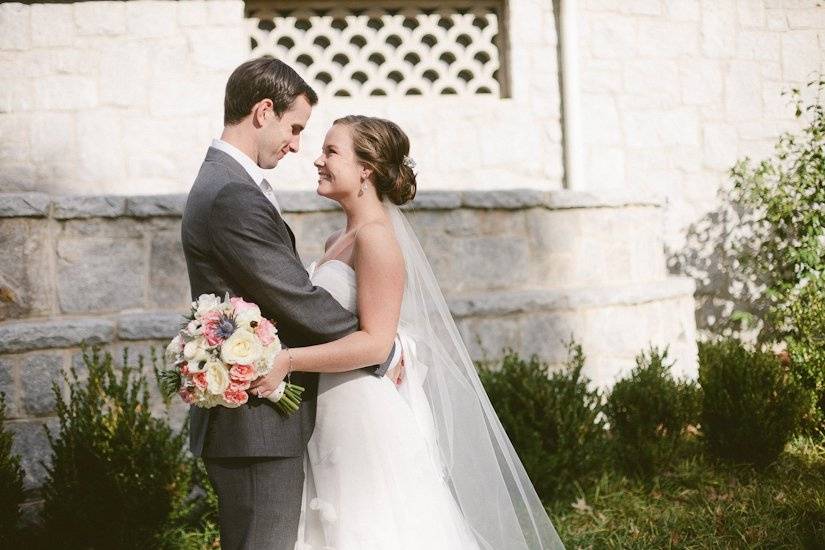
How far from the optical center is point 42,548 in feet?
13.3

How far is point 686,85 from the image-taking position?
6.95 meters

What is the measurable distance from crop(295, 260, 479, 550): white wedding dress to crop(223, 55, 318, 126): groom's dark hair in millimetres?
609

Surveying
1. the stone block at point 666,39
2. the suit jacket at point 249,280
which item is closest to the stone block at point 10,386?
the suit jacket at point 249,280

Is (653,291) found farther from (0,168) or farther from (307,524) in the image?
(0,168)

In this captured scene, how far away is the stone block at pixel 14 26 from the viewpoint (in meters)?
6.12

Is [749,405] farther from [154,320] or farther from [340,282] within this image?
[154,320]

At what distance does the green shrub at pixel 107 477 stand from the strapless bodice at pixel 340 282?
160cm

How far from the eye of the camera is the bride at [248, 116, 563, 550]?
258cm

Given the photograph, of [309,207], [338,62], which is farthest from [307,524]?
[338,62]

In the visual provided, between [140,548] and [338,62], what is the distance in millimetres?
4510

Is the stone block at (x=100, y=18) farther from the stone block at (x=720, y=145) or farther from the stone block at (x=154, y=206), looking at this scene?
the stone block at (x=720, y=145)

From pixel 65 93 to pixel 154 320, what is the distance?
2568mm

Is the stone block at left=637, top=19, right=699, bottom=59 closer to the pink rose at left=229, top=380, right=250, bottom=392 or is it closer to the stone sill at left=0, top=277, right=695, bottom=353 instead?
the stone sill at left=0, top=277, right=695, bottom=353

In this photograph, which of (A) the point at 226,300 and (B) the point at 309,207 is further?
(B) the point at 309,207
